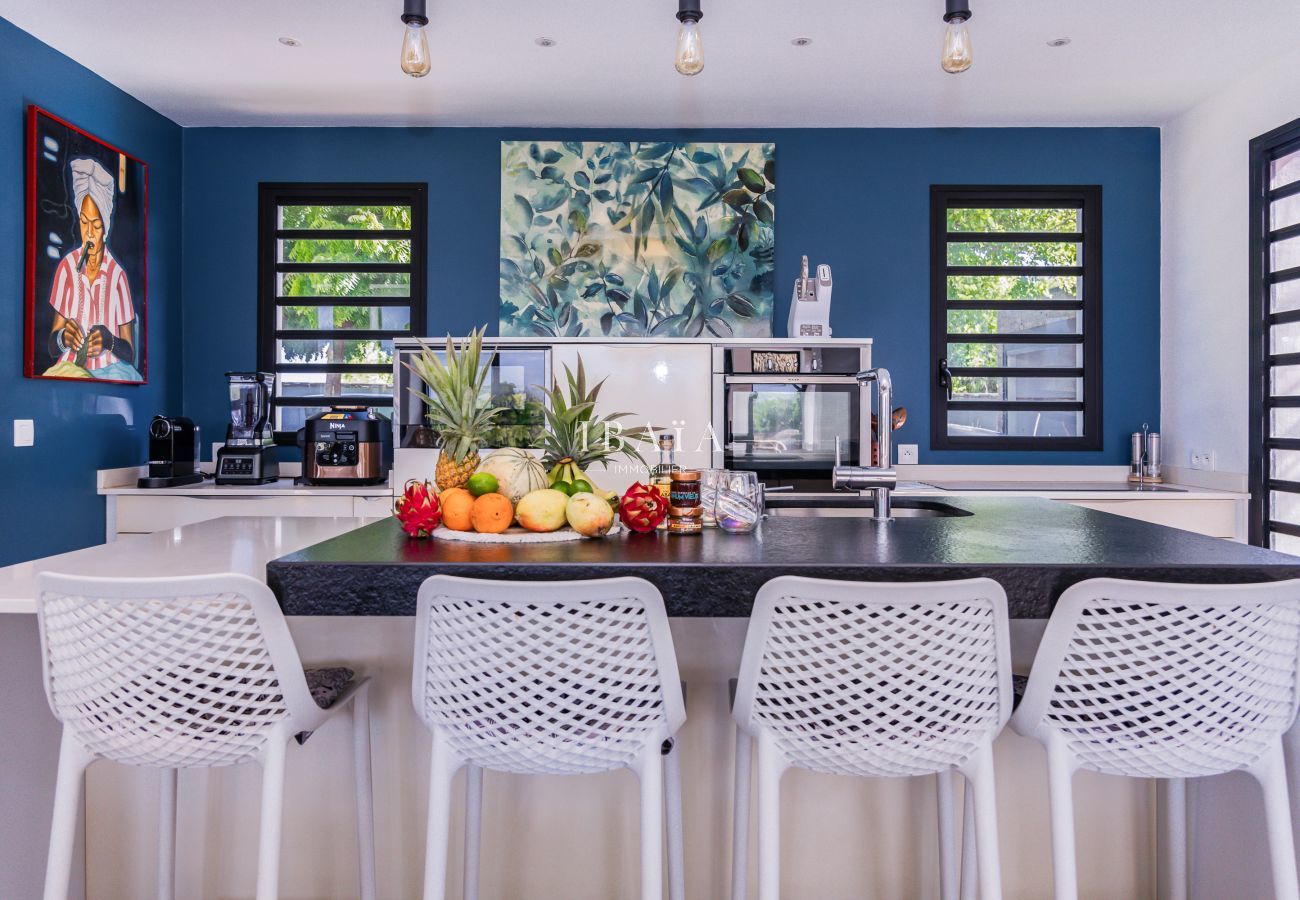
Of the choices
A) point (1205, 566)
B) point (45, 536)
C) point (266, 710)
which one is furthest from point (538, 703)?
point (45, 536)

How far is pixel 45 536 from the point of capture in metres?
3.27

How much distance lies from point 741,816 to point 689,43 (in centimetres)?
184

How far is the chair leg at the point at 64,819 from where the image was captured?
1.34m

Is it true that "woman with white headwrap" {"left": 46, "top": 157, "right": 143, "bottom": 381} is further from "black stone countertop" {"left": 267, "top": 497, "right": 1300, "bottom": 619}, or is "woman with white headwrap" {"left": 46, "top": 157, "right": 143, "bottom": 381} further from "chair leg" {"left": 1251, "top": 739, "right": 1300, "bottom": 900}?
"chair leg" {"left": 1251, "top": 739, "right": 1300, "bottom": 900}

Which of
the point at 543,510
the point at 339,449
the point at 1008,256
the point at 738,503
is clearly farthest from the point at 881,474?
the point at 1008,256

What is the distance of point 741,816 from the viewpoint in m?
1.48

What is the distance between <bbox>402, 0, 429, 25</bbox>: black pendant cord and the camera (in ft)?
7.29

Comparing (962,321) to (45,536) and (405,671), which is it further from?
(45,536)

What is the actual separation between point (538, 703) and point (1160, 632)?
0.94 metres

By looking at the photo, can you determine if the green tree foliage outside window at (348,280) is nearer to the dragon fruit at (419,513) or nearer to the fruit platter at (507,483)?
the fruit platter at (507,483)

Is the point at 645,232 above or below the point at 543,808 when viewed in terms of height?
above

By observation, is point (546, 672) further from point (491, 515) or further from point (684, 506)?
point (684, 506)

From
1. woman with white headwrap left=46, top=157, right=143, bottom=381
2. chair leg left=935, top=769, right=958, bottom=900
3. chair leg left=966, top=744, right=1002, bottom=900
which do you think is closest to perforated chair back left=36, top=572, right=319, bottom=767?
chair leg left=966, top=744, right=1002, bottom=900

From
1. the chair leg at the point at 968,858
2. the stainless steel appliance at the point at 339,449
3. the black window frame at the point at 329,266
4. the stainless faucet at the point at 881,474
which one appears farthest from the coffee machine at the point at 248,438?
the chair leg at the point at 968,858
